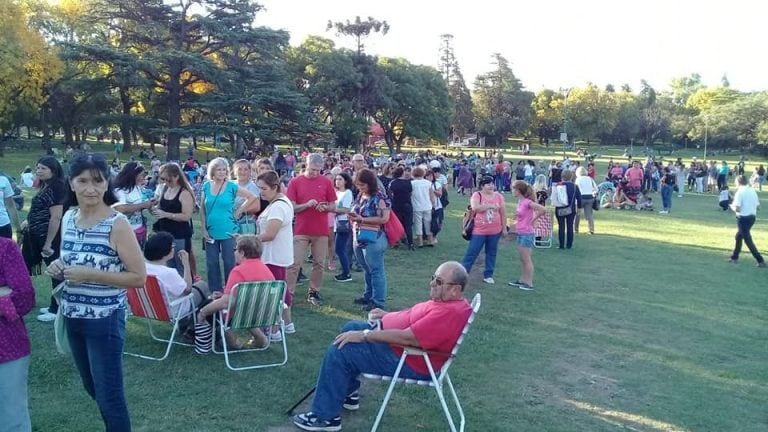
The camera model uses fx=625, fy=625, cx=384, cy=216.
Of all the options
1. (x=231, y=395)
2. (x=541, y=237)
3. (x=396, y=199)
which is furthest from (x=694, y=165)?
(x=231, y=395)

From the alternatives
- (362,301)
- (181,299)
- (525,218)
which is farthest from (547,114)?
(181,299)

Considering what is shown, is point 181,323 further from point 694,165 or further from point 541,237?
point 694,165

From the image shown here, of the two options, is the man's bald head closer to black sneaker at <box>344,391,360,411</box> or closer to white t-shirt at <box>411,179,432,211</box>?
black sneaker at <box>344,391,360,411</box>

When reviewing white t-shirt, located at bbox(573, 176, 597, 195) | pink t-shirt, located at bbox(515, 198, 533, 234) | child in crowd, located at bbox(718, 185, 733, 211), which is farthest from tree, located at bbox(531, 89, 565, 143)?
pink t-shirt, located at bbox(515, 198, 533, 234)

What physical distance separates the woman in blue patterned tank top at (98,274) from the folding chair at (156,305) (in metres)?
1.99

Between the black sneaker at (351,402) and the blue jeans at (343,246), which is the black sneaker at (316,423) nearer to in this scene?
the black sneaker at (351,402)

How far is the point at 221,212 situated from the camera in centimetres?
685

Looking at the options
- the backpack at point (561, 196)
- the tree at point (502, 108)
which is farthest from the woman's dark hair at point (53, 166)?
the tree at point (502, 108)

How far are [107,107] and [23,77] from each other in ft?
37.8

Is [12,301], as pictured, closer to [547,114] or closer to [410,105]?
[410,105]

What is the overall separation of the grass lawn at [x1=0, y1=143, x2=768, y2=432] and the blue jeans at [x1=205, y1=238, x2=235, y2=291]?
1009mm

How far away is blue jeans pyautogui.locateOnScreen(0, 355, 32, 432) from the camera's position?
297cm

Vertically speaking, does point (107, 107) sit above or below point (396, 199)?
above

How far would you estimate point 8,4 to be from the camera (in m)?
36.0
